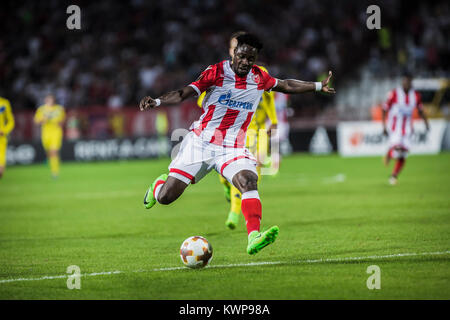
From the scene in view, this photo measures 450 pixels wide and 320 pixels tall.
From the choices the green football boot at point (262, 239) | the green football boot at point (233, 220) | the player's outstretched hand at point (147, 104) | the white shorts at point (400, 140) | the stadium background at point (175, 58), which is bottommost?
the green football boot at point (233, 220)

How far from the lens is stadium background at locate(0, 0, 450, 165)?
28.5m

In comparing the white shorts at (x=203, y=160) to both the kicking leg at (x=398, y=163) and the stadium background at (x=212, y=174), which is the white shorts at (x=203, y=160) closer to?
the stadium background at (x=212, y=174)

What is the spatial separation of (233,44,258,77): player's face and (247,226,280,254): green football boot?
1745 mm

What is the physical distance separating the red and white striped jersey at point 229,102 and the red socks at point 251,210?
693 millimetres

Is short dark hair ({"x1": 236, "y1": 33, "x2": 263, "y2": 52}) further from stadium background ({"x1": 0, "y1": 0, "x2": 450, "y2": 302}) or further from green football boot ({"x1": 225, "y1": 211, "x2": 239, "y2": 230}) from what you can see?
green football boot ({"x1": 225, "y1": 211, "x2": 239, "y2": 230})

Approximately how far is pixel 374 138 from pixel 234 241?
62.3 ft

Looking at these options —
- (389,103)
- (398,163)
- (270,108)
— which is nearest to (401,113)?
(389,103)

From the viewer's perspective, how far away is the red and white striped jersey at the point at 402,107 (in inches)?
649

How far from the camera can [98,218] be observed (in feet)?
38.3

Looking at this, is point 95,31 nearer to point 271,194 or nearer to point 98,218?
point 271,194

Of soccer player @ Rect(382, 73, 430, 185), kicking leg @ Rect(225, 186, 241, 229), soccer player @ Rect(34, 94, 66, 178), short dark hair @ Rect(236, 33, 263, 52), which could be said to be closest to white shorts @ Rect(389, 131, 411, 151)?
soccer player @ Rect(382, 73, 430, 185)

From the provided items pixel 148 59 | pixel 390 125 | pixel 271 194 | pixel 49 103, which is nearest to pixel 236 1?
pixel 148 59

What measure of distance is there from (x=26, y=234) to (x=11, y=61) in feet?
80.9

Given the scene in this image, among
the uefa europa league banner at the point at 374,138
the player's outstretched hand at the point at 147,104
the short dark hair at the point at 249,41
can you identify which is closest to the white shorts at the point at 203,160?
the player's outstretched hand at the point at 147,104
